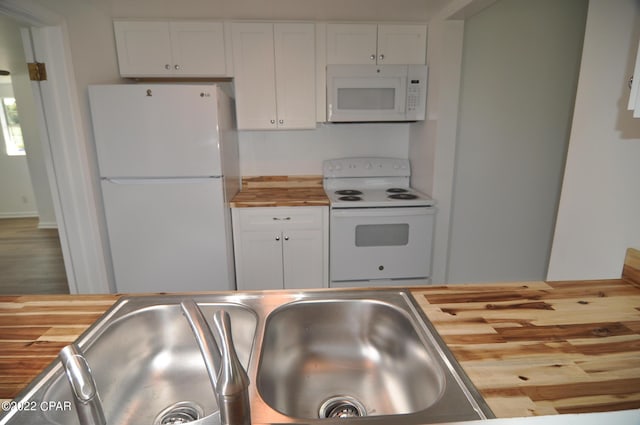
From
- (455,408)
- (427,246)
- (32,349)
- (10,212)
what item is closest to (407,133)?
(427,246)

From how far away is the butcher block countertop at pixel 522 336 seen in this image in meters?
0.62

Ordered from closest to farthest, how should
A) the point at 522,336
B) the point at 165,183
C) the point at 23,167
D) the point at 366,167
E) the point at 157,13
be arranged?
the point at 522,336 < the point at 165,183 < the point at 157,13 < the point at 366,167 < the point at 23,167

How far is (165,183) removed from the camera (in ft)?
A: 7.00

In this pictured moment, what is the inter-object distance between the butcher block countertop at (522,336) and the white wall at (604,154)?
0.37 feet

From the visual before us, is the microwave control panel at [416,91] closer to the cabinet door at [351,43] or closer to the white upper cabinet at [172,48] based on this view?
the cabinet door at [351,43]

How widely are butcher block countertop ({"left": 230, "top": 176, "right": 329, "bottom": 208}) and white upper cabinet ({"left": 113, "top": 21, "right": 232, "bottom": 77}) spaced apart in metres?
0.97

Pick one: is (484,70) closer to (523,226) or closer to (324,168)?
(523,226)

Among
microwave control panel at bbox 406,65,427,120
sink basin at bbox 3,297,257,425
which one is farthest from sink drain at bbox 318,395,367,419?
microwave control panel at bbox 406,65,427,120

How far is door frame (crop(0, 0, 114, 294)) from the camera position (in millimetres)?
1839

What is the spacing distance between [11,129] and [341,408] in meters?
7.03

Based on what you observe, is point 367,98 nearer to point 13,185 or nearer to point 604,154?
point 604,154

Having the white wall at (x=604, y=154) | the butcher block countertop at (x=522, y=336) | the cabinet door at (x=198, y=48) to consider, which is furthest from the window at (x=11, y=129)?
the white wall at (x=604, y=154)

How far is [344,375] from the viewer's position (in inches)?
37.2

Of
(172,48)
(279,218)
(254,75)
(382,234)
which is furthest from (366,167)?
(172,48)
